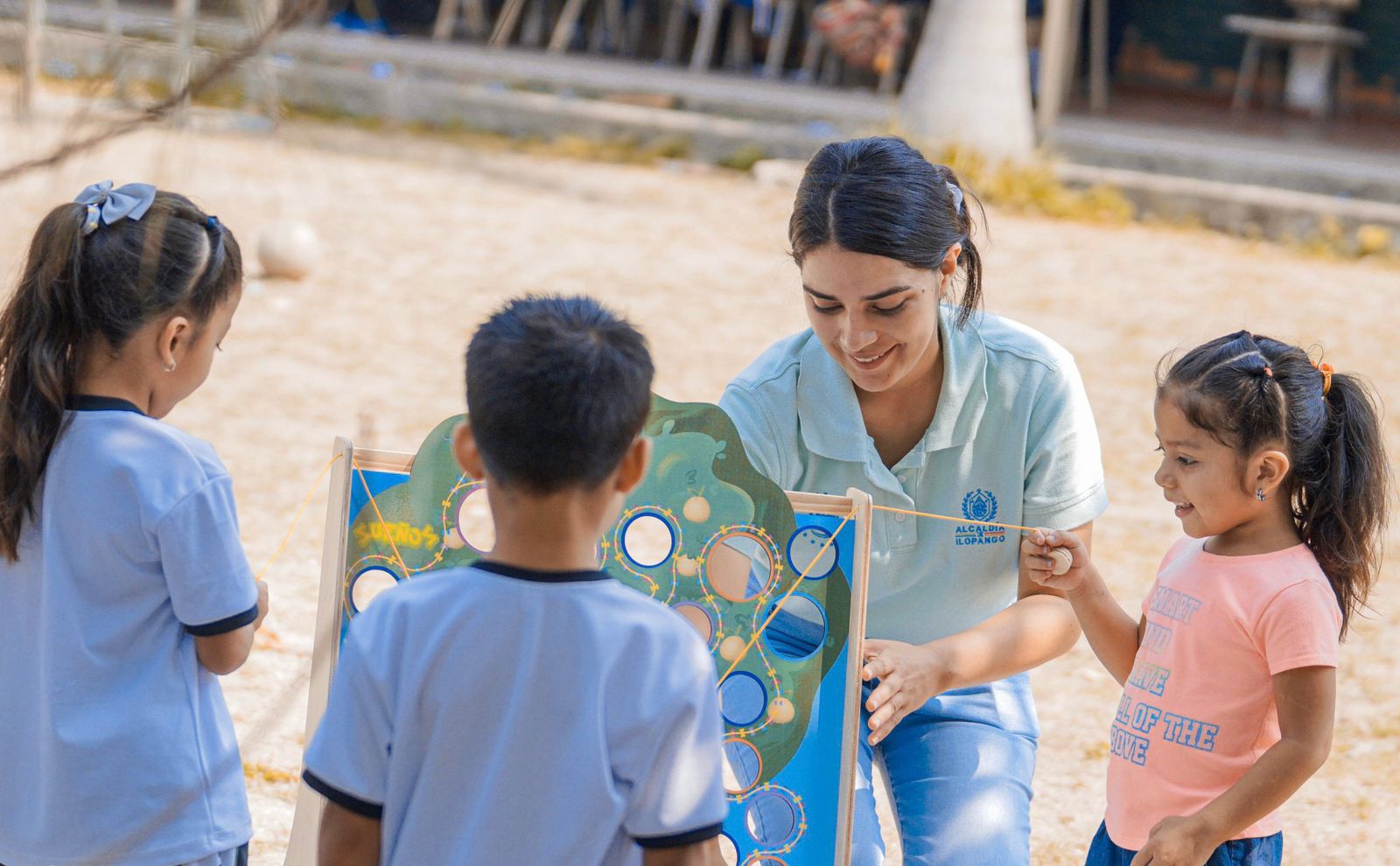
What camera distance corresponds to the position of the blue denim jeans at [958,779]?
226cm

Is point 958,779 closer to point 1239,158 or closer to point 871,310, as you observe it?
point 871,310

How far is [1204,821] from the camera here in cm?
197

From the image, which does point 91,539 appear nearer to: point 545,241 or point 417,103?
point 545,241

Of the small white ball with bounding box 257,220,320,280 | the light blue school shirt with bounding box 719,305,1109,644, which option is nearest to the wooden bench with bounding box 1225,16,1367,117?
the small white ball with bounding box 257,220,320,280

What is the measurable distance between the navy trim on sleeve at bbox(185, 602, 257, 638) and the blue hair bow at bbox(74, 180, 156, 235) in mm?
526

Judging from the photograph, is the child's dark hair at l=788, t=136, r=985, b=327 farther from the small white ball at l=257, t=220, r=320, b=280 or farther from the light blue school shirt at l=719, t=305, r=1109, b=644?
the small white ball at l=257, t=220, r=320, b=280

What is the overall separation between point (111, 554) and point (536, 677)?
0.69 metres

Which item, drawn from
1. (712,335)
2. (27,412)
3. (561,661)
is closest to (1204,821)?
(561,661)

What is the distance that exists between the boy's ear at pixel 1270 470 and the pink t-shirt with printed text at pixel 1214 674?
0.32 ft

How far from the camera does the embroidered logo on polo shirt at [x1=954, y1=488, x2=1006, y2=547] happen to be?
2.43 m

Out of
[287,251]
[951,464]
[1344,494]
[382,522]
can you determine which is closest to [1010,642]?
[951,464]

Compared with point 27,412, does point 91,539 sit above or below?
below

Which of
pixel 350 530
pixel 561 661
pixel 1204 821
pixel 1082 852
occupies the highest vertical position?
pixel 561 661

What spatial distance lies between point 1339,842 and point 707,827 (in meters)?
2.24
